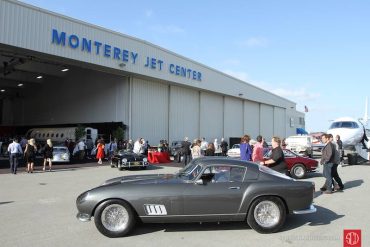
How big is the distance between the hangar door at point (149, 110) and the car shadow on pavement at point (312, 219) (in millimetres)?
23843

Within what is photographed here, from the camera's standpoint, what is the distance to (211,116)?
1587 inches

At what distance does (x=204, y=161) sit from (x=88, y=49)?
20.6m

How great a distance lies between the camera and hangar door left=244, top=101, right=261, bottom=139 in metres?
46.9

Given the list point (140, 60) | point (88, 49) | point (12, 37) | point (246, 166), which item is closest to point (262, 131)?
point (140, 60)

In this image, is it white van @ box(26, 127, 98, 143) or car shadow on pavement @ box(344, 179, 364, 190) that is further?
white van @ box(26, 127, 98, 143)

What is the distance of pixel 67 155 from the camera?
22719 mm

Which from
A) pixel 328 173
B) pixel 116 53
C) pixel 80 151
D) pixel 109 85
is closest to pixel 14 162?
pixel 80 151

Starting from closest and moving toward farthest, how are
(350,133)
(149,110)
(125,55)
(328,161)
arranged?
(328,161) → (350,133) → (125,55) → (149,110)

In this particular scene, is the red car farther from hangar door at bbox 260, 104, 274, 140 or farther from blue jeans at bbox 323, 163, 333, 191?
hangar door at bbox 260, 104, 274, 140

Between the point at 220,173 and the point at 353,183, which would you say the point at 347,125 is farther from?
the point at 220,173

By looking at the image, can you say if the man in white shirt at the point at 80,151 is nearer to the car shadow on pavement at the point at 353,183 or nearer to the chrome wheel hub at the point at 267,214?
the car shadow on pavement at the point at 353,183

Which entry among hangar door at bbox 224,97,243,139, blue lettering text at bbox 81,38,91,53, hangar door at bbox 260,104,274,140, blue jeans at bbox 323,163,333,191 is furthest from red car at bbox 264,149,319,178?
hangar door at bbox 260,104,274,140

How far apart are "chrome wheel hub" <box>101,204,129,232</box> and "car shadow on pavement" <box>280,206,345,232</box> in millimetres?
2779

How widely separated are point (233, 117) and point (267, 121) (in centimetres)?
983
